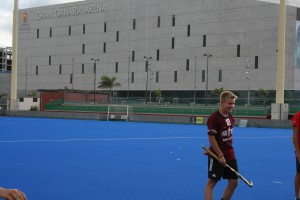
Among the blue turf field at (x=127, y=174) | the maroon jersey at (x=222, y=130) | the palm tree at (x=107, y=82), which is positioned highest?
the palm tree at (x=107, y=82)

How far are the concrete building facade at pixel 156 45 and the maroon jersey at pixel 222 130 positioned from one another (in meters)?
86.0

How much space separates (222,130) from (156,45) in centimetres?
9854

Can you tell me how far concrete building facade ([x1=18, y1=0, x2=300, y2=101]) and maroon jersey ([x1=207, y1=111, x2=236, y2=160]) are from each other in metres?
86.0

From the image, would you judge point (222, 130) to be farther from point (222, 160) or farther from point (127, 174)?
point (127, 174)

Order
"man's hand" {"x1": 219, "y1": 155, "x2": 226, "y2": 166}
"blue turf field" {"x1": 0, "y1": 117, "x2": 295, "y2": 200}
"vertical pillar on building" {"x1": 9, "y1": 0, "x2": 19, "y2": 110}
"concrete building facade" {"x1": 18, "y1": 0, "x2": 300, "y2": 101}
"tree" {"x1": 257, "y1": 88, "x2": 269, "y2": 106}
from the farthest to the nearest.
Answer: "concrete building facade" {"x1": 18, "y1": 0, "x2": 300, "y2": 101}
"tree" {"x1": 257, "y1": 88, "x2": 269, "y2": 106}
"vertical pillar on building" {"x1": 9, "y1": 0, "x2": 19, "y2": 110}
"blue turf field" {"x1": 0, "y1": 117, "x2": 295, "y2": 200}
"man's hand" {"x1": 219, "y1": 155, "x2": 226, "y2": 166}

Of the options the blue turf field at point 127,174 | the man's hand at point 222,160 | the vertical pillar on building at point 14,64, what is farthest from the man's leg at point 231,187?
the vertical pillar on building at point 14,64

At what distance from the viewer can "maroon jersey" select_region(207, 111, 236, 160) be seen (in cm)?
726

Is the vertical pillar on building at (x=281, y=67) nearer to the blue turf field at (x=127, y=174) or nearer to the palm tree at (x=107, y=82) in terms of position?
the blue turf field at (x=127, y=174)

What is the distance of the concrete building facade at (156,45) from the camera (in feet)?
305

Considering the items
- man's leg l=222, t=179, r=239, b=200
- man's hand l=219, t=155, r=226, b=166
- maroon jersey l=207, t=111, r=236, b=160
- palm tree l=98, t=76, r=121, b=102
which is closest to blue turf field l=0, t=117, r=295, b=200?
man's leg l=222, t=179, r=239, b=200

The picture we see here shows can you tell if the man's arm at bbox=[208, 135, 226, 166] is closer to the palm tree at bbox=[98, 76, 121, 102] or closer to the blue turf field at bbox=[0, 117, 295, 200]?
the blue turf field at bbox=[0, 117, 295, 200]

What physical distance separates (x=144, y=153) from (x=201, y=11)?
84069mm

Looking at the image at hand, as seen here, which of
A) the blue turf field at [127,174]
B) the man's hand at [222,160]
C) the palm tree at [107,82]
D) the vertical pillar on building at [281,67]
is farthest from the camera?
the palm tree at [107,82]

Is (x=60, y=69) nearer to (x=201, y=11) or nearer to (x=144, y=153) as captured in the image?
(x=201, y=11)
